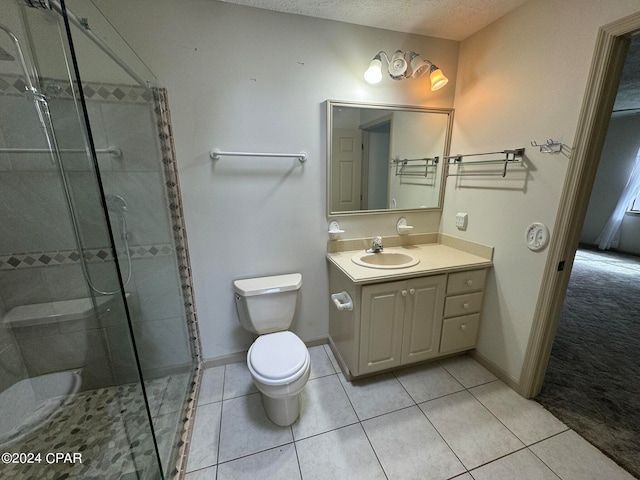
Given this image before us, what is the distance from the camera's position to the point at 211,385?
5.87 feet

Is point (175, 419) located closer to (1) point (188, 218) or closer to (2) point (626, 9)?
(1) point (188, 218)

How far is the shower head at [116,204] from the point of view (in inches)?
43.9

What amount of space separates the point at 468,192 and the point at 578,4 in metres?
1.06

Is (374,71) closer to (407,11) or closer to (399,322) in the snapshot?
(407,11)

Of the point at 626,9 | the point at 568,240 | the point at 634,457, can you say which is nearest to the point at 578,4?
the point at 626,9

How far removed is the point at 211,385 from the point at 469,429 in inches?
65.0

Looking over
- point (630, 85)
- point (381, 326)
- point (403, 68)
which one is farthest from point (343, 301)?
point (630, 85)

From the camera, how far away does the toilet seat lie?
131 centimetres

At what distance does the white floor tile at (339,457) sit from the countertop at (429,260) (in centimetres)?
86

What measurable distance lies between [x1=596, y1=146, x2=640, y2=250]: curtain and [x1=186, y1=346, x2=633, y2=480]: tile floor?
17.1 feet

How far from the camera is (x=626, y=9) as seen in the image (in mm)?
1084

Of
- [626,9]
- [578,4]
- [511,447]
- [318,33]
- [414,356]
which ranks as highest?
[318,33]

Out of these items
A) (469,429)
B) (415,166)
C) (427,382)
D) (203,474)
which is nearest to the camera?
(203,474)

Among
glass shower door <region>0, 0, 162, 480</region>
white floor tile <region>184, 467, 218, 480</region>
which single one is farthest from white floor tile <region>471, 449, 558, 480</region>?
glass shower door <region>0, 0, 162, 480</region>
